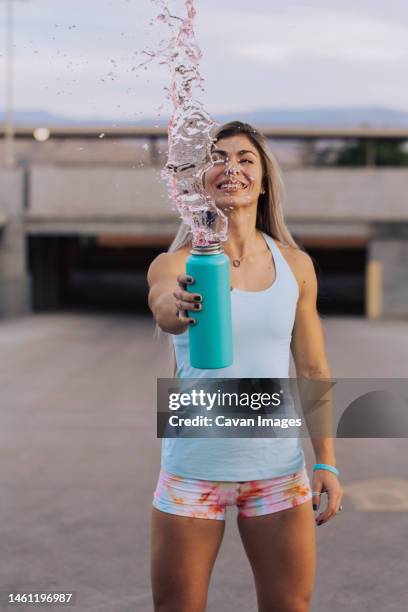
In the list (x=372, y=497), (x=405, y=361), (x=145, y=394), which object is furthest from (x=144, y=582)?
(x=405, y=361)

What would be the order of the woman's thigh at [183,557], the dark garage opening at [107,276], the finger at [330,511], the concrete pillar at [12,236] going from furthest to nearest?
the dark garage opening at [107,276], the concrete pillar at [12,236], the finger at [330,511], the woman's thigh at [183,557]

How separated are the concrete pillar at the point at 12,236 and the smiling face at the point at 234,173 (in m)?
21.4

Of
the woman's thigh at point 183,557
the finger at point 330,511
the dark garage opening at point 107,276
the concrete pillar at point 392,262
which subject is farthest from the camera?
the dark garage opening at point 107,276

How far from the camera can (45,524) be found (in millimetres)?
6191

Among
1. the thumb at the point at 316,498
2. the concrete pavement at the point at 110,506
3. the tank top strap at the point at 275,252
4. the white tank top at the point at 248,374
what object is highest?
the tank top strap at the point at 275,252

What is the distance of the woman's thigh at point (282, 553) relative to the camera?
277cm

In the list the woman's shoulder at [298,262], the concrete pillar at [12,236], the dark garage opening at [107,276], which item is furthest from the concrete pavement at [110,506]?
the concrete pillar at [12,236]

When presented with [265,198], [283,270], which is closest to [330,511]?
[283,270]

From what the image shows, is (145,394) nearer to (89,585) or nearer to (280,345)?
(89,585)

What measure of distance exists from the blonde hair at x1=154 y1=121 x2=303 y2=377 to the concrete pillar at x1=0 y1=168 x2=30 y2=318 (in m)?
21.2

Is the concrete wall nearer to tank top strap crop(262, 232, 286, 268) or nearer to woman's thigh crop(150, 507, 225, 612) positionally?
tank top strap crop(262, 232, 286, 268)

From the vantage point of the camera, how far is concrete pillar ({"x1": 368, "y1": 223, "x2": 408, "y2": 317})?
2411 centimetres

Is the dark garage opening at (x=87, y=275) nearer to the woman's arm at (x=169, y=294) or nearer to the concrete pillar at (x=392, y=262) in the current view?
the concrete pillar at (x=392, y=262)

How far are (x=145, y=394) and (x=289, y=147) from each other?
1957 cm
